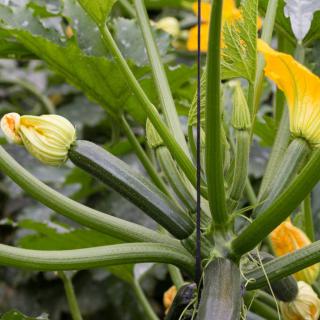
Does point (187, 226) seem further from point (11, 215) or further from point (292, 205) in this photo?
point (11, 215)

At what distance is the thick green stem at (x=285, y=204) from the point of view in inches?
33.9

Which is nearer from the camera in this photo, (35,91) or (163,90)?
(163,90)

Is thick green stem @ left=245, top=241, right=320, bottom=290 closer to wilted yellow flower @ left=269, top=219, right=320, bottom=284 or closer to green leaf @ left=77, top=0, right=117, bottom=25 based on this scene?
wilted yellow flower @ left=269, top=219, right=320, bottom=284

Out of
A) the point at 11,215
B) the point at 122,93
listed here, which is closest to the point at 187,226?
the point at 122,93

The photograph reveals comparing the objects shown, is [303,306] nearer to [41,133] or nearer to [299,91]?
[299,91]

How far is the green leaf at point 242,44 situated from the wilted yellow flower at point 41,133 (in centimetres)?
22

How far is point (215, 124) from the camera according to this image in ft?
2.79

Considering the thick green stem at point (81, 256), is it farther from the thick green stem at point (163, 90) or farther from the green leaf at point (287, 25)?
the green leaf at point (287, 25)

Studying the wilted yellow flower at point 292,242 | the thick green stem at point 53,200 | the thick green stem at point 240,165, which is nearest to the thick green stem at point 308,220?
the wilted yellow flower at point 292,242

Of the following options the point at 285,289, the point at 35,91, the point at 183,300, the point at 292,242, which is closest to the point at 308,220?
the point at 292,242

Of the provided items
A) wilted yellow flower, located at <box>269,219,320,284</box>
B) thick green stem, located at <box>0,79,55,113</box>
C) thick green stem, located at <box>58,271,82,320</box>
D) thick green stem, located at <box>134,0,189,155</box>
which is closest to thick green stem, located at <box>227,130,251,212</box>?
thick green stem, located at <box>134,0,189,155</box>

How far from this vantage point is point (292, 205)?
2.87ft

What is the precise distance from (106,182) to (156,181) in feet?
0.58

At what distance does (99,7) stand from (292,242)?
0.44m
